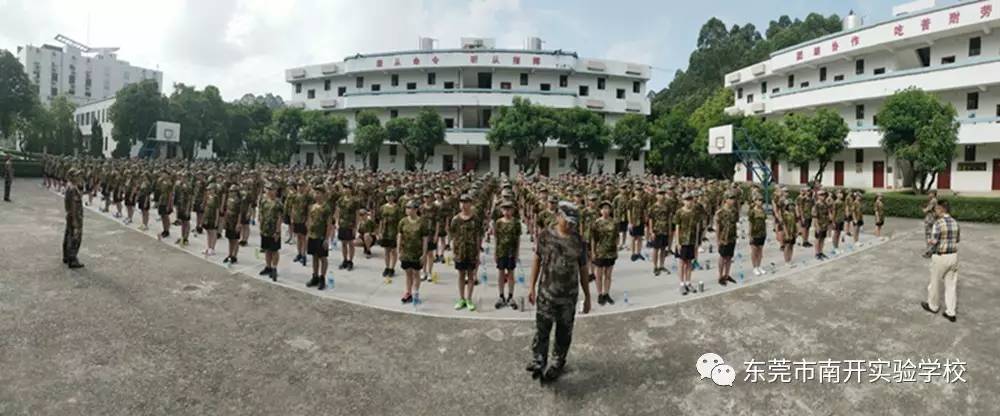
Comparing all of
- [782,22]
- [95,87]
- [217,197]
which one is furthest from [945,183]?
[95,87]

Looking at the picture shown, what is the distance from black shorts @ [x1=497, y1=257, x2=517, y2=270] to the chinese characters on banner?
34.0 m

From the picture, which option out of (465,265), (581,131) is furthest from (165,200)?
(581,131)

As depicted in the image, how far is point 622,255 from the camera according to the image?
43.8 ft

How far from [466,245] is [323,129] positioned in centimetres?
3524

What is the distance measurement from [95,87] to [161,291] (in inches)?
4965

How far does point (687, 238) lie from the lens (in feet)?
31.4

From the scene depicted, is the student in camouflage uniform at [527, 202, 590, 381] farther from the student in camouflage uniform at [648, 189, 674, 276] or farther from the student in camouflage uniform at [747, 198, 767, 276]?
the student in camouflage uniform at [747, 198, 767, 276]

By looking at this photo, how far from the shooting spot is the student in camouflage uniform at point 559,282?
5.54m

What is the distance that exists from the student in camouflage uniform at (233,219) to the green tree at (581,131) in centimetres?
2582

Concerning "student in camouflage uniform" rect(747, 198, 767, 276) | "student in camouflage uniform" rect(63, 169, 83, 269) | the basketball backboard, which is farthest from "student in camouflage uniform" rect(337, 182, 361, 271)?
the basketball backboard

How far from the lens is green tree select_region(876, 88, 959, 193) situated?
22062mm

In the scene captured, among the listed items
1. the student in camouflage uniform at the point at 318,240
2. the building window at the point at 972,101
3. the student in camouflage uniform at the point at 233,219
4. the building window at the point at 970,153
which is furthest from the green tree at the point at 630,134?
the student in camouflage uniform at the point at 318,240

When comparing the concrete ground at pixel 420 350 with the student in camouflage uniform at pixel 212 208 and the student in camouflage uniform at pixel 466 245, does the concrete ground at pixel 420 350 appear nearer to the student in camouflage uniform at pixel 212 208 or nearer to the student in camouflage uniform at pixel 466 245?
the student in camouflage uniform at pixel 466 245

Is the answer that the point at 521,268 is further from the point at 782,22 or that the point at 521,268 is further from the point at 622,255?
the point at 782,22
